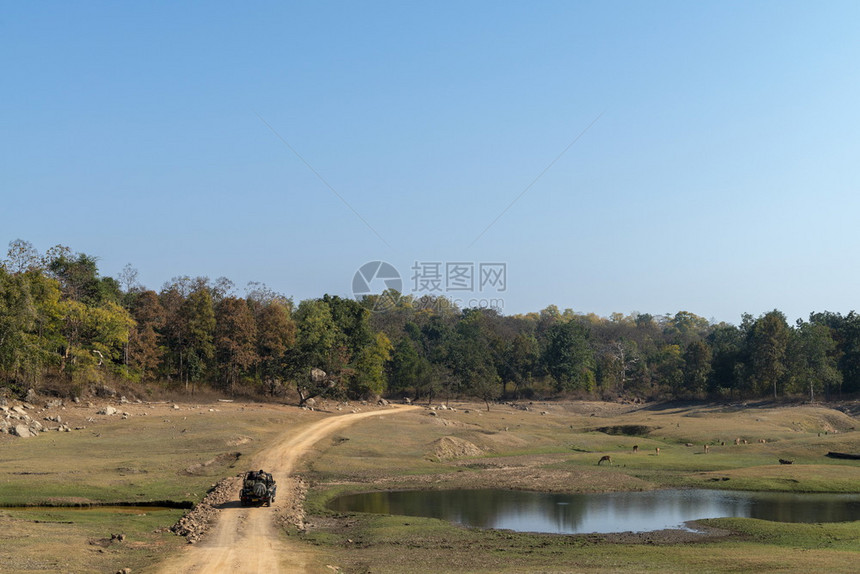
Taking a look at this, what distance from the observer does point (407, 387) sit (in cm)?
13825

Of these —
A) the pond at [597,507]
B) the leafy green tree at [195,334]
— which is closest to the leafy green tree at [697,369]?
the leafy green tree at [195,334]

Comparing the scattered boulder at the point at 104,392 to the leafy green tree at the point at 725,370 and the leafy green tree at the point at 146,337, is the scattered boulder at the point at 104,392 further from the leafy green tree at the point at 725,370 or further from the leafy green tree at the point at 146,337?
the leafy green tree at the point at 725,370

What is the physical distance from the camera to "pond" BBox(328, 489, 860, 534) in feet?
138

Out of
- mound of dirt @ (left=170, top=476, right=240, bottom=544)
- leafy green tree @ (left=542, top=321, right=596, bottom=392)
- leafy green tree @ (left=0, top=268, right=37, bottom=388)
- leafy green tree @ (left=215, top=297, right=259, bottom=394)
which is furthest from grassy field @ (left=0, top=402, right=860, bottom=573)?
leafy green tree @ (left=542, top=321, right=596, bottom=392)

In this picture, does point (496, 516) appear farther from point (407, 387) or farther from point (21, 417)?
point (407, 387)

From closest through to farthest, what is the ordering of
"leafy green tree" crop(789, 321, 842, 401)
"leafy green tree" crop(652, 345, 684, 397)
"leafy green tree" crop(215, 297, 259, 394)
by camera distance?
"leafy green tree" crop(215, 297, 259, 394) < "leafy green tree" crop(789, 321, 842, 401) < "leafy green tree" crop(652, 345, 684, 397)

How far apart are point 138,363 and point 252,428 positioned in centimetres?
3410

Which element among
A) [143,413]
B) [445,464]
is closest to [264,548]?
[445,464]

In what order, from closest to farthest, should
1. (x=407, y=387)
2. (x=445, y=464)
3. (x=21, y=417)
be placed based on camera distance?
(x=445, y=464) < (x=21, y=417) < (x=407, y=387)

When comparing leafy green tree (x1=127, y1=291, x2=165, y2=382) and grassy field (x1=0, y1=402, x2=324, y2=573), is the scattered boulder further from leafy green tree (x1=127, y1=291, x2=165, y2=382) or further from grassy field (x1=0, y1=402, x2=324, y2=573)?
leafy green tree (x1=127, y1=291, x2=165, y2=382)

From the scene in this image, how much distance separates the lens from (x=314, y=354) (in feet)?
344

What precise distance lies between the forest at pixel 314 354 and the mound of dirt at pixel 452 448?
124 ft

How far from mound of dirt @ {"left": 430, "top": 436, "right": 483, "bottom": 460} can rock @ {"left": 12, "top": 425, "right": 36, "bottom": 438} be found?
36.5m

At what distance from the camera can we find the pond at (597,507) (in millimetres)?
42188
